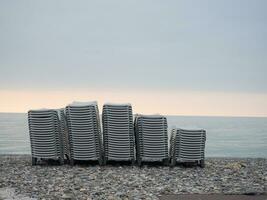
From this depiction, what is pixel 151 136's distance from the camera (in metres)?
18.0

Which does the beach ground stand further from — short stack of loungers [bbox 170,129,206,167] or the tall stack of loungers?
short stack of loungers [bbox 170,129,206,167]

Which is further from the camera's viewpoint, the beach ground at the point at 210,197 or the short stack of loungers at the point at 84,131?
the short stack of loungers at the point at 84,131

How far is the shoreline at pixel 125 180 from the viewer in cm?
1328

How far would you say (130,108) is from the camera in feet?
58.9

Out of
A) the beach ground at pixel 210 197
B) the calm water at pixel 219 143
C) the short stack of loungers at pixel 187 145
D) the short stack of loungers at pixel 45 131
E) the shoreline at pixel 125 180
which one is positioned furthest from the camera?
the calm water at pixel 219 143

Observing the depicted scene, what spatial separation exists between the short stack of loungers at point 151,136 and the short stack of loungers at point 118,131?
0.32 metres

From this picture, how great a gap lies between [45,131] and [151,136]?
147 inches

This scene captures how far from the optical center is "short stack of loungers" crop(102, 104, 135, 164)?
17891mm

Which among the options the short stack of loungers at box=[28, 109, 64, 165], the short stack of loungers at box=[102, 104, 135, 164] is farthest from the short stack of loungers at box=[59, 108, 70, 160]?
the short stack of loungers at box=[102, 104, 135, 164]

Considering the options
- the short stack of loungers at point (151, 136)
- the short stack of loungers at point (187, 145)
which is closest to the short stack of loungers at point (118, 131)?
the short stack of loungers at point (151, 136)

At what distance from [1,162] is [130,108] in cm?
561

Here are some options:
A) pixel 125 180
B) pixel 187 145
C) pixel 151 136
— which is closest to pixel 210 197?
pixel 125 180

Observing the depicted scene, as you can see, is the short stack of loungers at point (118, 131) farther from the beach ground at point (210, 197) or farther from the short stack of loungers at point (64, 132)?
the beach ground at point (210, 197)

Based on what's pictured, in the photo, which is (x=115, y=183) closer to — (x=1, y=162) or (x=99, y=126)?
(x=99, y=126)
